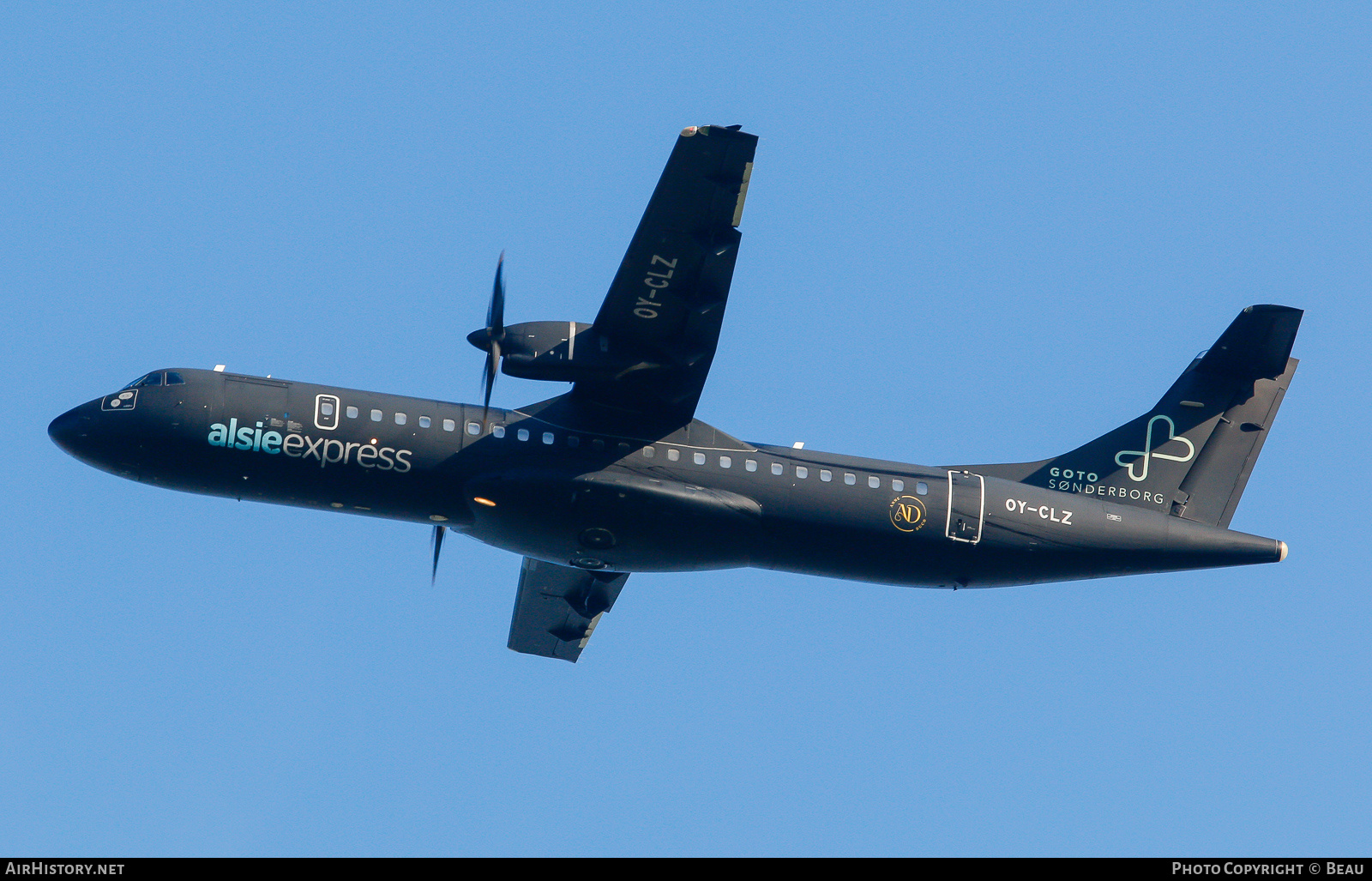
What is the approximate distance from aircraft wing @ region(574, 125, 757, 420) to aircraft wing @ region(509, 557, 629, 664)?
5.33 meters

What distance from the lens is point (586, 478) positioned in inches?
1026

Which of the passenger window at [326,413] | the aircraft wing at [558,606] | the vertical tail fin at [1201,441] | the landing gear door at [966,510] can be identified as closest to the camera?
the passenger window at [326,413]

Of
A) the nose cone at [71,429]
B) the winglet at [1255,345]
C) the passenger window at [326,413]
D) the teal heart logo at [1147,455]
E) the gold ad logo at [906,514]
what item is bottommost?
the nose cone at [71,429]

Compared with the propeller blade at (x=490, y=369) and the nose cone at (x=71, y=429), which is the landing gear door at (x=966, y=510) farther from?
the nose cone at (x=71, y=429)

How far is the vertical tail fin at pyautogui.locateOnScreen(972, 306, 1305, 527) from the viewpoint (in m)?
29.6

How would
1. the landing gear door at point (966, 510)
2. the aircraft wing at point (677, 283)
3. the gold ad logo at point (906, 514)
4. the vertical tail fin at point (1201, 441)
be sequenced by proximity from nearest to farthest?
the aircraft wing at point (677, 283) < the gold ad logo at point (906, 514) < the landing gear door at point (966, 510) < the vertical tail fin at point (1201, 441)

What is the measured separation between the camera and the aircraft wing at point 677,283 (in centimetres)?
2408

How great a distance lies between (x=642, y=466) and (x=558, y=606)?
6827 millimetres

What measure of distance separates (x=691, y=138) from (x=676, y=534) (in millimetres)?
7169

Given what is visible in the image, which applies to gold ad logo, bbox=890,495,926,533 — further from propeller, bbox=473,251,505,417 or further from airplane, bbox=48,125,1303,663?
propeller, bbox=473,251,505,417

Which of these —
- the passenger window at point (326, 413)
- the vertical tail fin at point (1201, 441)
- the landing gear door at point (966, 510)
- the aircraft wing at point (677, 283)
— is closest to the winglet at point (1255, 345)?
the vertical tail fin at point (1201, 441)

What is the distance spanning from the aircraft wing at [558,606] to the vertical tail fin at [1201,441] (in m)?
8.46
